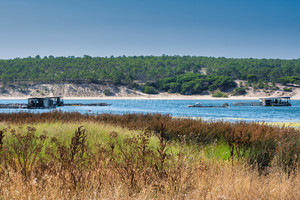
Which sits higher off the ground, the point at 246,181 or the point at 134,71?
the point at 134,71

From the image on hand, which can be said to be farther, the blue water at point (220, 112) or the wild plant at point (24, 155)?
the blue water at point (220, 112)

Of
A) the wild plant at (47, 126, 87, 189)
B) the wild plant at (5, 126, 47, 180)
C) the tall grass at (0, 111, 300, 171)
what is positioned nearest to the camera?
the wild plant at (47, 126, 87, 189)

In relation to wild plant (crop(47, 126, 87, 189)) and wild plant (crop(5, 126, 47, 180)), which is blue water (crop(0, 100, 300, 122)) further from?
wild plant (crop(47, 126, 87, 189))

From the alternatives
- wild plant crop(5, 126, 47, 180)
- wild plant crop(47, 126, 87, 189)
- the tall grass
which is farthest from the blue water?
wild plant crop(47, 126, 87, 189)

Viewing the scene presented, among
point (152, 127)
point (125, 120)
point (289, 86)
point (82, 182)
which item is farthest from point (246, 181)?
point (289, 86)

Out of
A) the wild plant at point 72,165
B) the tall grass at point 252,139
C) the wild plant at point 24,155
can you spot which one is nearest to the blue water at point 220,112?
the tall grass at point 252,139

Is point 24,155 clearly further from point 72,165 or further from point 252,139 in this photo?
point 252,139

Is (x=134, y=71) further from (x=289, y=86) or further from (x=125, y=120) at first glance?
(x=125, y=120)

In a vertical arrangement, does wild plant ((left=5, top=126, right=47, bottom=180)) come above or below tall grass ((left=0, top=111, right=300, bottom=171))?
above

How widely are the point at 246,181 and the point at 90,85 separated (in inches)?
4397

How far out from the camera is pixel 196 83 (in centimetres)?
11694

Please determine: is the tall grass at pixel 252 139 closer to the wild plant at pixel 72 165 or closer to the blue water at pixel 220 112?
the wild plant at pixel 72 165

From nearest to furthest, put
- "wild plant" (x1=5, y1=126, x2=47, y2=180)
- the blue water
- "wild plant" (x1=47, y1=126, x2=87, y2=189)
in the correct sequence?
"wild plant" (x1=47, y1=126, x2=87, y2=189)
"wild plant" (x1=5, y1=126, x2=47, y2=180)
the blue water

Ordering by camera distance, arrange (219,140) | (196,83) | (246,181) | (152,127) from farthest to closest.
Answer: (196,83), (152,127), (219,140), (246,181)
